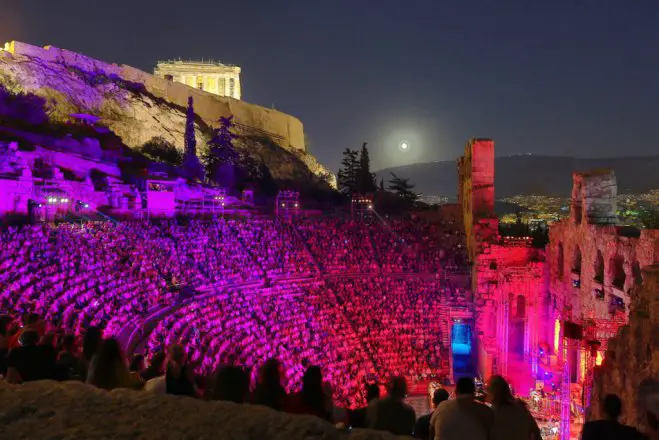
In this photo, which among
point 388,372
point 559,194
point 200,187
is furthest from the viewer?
point 559,194

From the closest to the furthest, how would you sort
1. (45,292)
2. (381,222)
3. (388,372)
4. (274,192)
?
1. (45,292)
2. (388,372)
3. (381,222)
4. (274,192)

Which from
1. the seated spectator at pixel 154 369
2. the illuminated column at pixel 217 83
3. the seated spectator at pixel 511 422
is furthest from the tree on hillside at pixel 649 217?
the illuminated column at pixel 217 83

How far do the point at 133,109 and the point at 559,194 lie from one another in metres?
60.9

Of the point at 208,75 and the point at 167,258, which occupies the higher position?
the point at 208,75

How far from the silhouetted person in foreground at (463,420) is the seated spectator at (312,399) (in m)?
1.20

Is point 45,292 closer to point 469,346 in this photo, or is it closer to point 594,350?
point 594,350

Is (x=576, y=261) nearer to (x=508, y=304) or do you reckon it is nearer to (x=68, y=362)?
(x=508, y=304)

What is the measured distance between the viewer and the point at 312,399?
17.9ft

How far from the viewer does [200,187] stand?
1544 inches

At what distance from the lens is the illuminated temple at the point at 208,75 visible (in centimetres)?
8069

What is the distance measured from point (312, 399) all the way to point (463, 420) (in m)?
1.58

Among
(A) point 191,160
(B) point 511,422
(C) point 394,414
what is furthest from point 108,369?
(A) point 191,160

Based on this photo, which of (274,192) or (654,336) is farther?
(274,192)

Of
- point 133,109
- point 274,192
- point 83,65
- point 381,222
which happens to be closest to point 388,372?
point 381,222
